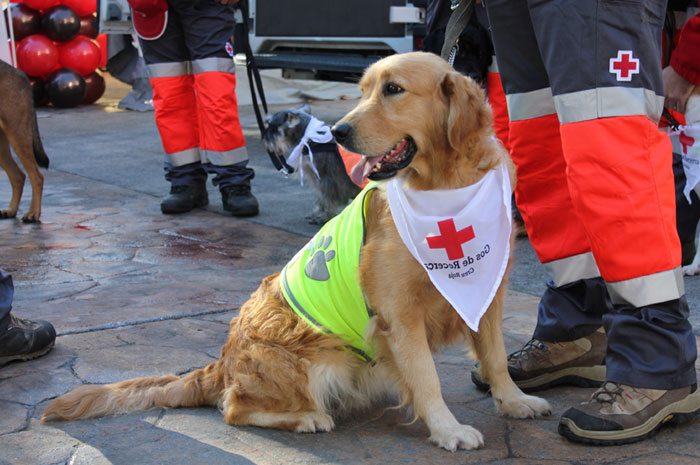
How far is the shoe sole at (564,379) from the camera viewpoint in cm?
305

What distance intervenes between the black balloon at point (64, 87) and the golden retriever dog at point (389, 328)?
1111cm

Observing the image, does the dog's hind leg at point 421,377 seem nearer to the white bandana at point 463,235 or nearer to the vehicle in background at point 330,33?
the white bandana at point 463,235

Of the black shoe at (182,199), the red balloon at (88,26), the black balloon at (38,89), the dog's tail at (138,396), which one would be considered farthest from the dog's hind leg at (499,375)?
the red balloon at (88,26)

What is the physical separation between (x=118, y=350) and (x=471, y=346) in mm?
1641

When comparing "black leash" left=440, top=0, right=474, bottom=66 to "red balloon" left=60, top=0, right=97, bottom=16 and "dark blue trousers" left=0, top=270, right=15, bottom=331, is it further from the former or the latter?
"red balloon" left=60, top=0, right=97, bottom=16

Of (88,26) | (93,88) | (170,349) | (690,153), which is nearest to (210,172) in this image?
(170,349)

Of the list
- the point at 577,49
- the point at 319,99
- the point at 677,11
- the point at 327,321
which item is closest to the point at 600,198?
the point at 577,49

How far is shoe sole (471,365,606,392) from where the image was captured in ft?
10.00

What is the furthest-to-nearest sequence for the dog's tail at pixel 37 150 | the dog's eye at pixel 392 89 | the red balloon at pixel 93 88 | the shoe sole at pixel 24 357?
1. the red balloon at pixel 93 88
2. the dog's tail at pixel 37 150
3. the shoe sole at pixel 24 357
4. the dog's eye at pixel 392 89

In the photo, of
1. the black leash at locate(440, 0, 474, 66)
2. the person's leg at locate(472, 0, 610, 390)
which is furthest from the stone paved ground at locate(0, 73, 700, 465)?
the black leash at locate(440, 0, 474, 66)

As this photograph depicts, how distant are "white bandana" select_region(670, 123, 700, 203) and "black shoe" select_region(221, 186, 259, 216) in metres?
3.48

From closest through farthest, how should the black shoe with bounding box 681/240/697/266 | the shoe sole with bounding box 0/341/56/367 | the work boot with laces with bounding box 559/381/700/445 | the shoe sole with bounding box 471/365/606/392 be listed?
the work boot with laces with bounding box 559/381/700/445 → the shoe sole with bounding box 471/365/606/392 → the shoe sole with bounding box 0/341/56/367 → the black shoe with bounding box 681/240/697/266

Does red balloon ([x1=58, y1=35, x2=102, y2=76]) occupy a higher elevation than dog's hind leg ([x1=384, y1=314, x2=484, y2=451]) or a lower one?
lower

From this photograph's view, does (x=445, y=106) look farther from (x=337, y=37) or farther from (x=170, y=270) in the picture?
(x=337, y=37)
